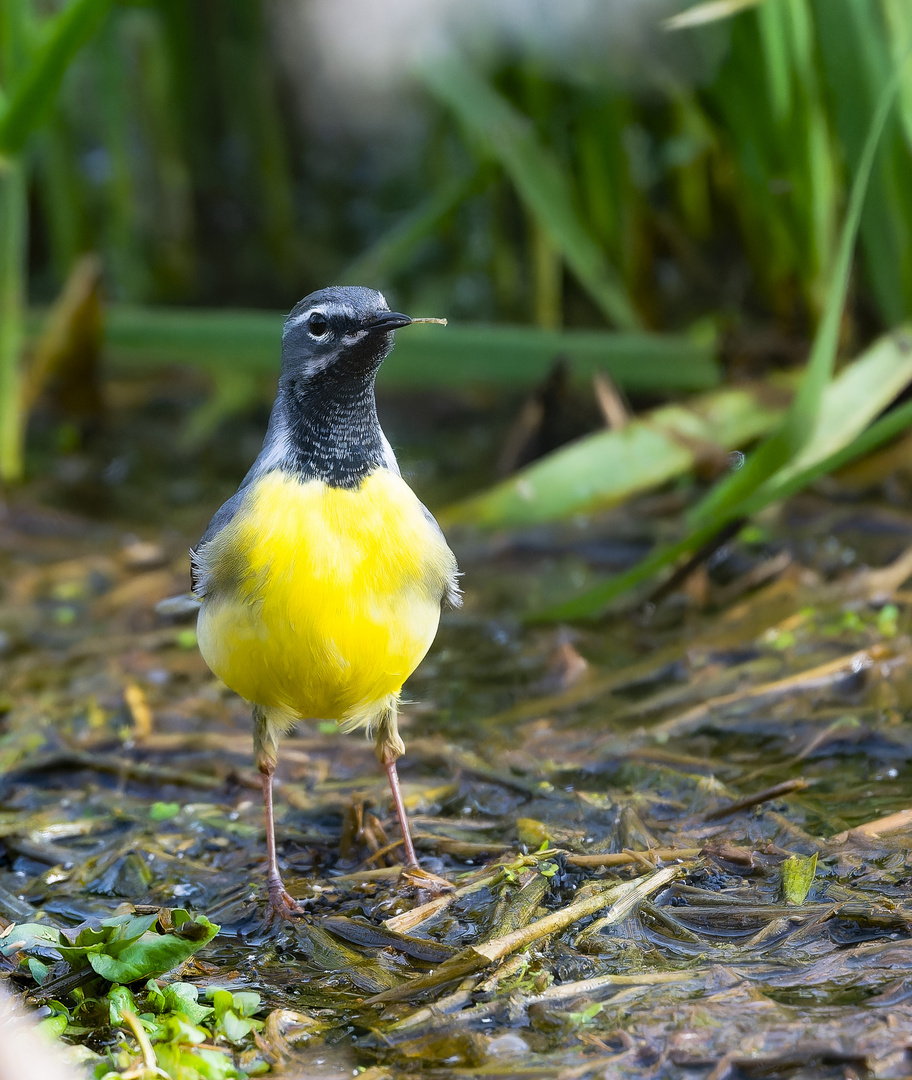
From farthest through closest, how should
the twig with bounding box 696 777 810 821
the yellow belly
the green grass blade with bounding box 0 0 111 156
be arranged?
the green grass blade with bounding box 0 0 111 156
the twig with bounding box 696 777 810 821
the yellow belly

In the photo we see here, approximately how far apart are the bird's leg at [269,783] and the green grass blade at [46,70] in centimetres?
265

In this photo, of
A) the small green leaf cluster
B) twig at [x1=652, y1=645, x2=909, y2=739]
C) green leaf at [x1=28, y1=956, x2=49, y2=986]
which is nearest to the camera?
the small green leaf cluster

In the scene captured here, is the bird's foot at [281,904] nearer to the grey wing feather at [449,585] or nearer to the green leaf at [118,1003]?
the green leaf at [118,1003]

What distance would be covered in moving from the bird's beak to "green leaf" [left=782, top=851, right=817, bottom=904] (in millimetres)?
1813

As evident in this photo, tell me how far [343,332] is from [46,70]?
7.16ft

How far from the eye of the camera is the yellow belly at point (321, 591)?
360cm

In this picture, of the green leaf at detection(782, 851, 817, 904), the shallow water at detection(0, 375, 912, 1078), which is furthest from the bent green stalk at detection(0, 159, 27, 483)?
the green leaf at detection(782, 851, 817, 904)

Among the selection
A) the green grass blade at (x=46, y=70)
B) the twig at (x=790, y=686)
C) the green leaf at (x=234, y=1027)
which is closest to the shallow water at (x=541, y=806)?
the twig at (x=790, y=686)

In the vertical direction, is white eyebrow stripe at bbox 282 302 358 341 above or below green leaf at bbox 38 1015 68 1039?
above

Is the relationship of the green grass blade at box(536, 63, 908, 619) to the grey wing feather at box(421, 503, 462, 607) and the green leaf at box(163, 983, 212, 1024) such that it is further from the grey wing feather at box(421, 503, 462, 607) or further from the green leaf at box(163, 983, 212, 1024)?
the green leaf at box(163, 983, 212, 1024)

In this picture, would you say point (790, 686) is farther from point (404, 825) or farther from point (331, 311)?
point (331, 311)

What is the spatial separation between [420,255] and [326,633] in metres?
5.63

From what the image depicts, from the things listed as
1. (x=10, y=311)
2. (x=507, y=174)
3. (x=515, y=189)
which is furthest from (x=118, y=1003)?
(x=515, y=189)

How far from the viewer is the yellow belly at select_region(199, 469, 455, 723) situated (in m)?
3.60
